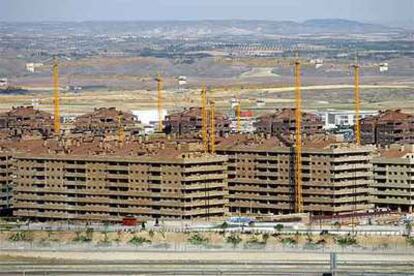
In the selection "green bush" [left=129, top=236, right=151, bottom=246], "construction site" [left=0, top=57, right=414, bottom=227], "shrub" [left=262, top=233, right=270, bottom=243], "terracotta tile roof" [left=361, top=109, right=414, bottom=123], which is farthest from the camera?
"terracotta tile roof" [left=361, top=109, right=414, bottom=123]

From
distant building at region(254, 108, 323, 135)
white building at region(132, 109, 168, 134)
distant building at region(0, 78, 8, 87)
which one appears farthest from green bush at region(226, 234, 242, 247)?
distant building at region(0, 78, 8, 87)

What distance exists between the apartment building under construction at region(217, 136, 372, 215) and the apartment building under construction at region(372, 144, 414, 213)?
78 cm

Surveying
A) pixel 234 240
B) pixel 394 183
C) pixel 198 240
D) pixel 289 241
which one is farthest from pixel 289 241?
pixel 394 183

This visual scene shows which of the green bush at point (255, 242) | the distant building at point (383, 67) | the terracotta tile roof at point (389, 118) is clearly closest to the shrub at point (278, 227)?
the green bush at point (255, 242)

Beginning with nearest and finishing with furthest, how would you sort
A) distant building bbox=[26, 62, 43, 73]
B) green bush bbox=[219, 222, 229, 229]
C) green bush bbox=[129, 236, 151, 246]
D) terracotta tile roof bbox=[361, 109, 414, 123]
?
1. green bush bbox=[129, 236, 151, 246]
2. green bush bbox=[219, 222, 229, 229]
3. terracotta tile roof bbox=[361, 109, 414, 123]
4. distant building bbox=[26, 62, 43, 73]

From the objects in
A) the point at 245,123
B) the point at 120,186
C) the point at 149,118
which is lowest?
the point at 149,118

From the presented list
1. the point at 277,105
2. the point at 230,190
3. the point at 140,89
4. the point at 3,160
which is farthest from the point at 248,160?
the point at 140,89

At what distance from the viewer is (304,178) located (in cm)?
5172

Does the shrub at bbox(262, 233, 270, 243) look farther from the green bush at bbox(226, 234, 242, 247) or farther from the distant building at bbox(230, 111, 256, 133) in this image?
the distant building at bbox(230, 111, 256, 133)

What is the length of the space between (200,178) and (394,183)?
246 inches

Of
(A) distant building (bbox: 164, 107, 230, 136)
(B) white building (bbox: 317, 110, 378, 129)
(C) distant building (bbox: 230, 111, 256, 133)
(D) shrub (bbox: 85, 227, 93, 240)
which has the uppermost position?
(D) shrub (bbox: 85, 227, 93, 240)

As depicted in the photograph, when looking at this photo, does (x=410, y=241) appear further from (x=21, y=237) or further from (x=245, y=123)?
(x=245, y=123)

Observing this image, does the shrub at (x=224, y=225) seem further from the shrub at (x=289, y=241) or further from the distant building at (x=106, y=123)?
the distant building at (x=106, y=123)

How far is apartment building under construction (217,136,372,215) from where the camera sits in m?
51.1
